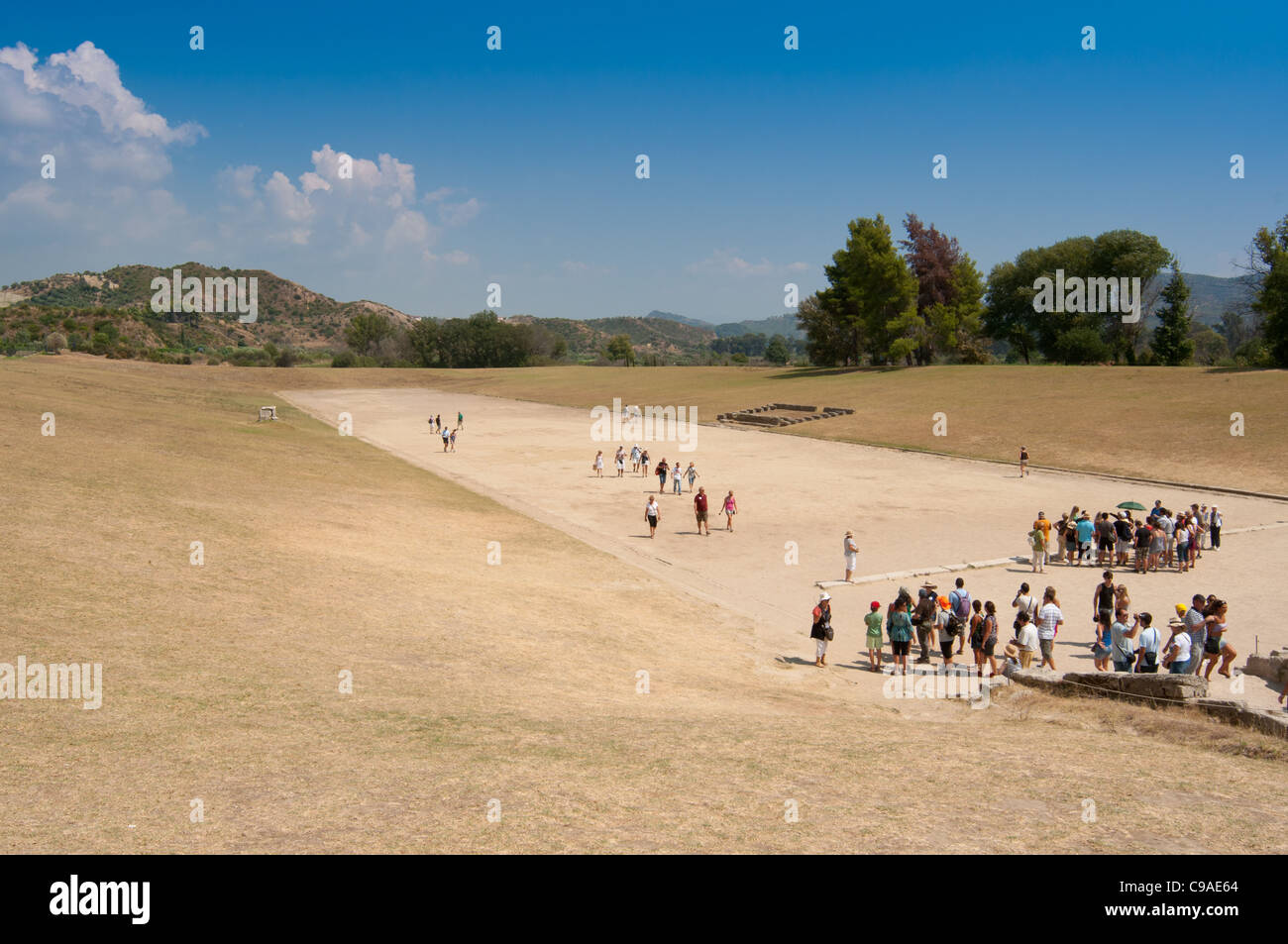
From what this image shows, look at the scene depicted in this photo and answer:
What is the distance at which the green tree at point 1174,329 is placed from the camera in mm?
68062

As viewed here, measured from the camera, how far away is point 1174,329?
2692 inches

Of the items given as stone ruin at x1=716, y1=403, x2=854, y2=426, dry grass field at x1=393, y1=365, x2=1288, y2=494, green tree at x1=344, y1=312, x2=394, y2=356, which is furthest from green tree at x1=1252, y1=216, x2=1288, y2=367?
green tree at x1=344, y1=312, x2=394, y2=356

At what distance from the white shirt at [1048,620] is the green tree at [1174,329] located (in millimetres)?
→ 65404

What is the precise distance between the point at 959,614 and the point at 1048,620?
1467 millimetres

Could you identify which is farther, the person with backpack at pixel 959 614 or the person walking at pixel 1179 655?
the person with backpack at pixel 959 614

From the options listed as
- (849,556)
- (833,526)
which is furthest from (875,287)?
(849,556)

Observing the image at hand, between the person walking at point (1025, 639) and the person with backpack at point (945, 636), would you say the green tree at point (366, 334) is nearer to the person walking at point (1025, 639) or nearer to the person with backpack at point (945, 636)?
the person with backpack at point (945, 636)

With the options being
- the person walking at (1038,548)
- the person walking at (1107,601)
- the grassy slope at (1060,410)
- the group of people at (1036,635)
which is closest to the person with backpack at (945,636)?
the group of people at (1036,635)

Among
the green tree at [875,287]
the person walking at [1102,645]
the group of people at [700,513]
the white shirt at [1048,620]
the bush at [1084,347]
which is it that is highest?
the green tree at [875,287]

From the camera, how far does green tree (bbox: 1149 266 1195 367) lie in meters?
68.1

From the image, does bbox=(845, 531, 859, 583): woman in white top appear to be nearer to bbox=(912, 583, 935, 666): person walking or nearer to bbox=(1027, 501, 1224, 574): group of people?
bbox=(912, 583, 935, 666): person walking
